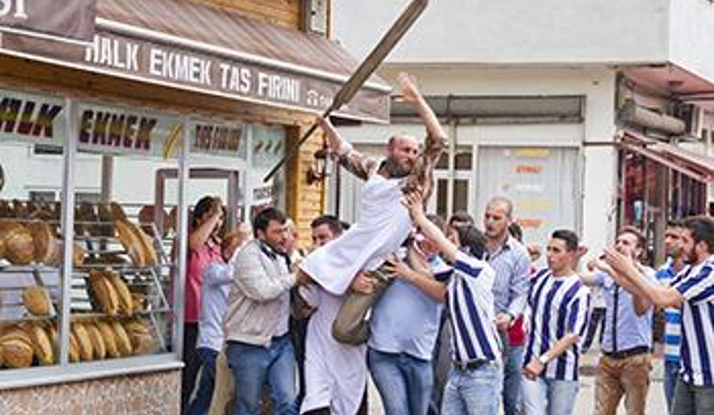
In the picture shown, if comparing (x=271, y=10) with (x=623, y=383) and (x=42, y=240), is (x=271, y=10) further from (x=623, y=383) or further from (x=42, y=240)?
(x=623, y=383)

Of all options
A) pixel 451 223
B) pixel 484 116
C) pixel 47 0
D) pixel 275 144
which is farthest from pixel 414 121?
pixel 47 0

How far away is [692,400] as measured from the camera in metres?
10.0

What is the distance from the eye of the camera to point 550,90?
25.4m

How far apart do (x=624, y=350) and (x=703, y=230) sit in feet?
8.92

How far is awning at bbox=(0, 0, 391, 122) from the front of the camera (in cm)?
1002

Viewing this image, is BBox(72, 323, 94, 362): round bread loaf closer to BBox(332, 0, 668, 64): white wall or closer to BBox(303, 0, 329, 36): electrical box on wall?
BBox(303, 0, 329, 36): electrical box on wall

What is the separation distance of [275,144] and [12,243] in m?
3.58

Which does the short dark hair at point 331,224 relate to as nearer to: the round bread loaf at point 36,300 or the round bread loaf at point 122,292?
the round bread loaf at point 122,292

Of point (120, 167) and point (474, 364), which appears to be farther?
point (120, 167)

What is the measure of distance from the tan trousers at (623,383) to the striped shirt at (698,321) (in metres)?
2.51

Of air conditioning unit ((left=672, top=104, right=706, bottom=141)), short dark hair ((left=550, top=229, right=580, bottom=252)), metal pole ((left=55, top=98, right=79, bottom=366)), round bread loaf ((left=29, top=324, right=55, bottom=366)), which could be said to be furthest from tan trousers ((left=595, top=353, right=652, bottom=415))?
air conditioning unit ((left=672, top=104, right=706, bottom=141))

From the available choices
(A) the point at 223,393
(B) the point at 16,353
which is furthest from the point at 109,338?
(B) the point at 16,353

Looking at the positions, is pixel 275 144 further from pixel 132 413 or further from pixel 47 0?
pixel 47 0

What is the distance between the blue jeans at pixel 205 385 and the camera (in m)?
12.1
